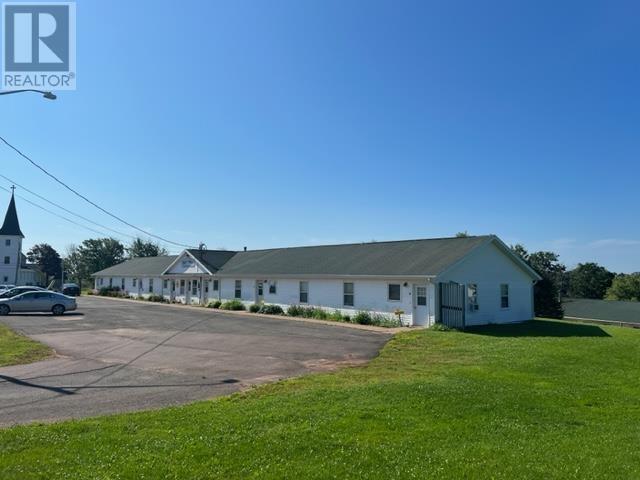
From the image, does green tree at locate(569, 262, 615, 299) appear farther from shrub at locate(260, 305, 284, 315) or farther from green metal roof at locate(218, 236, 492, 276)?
shrub at locate(260, 305, 284, 315)

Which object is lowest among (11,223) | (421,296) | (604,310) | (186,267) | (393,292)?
(604,310)

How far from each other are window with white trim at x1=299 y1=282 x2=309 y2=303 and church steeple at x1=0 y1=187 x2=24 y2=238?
6408cm

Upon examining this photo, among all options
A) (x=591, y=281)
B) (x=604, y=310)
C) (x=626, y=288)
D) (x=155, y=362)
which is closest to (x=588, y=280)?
(x=591, y=281)

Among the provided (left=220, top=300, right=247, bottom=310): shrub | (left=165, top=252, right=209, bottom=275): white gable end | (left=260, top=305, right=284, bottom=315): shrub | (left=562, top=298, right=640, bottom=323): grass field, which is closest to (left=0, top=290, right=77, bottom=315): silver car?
(left=220, top=300, right=247, bottom=310): shrub

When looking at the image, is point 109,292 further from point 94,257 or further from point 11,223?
point 94,257

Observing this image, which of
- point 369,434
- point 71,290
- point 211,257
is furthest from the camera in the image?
point 71,290

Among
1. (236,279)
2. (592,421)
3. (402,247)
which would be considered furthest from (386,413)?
(236,279)

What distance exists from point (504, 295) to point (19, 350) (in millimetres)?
21875

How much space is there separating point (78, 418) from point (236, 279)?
29827 mm

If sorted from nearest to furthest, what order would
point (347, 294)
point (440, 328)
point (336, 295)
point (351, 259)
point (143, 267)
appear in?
point (440, 328), point (347, 294), point (336, 295), point (351, 259), point (143, 267)

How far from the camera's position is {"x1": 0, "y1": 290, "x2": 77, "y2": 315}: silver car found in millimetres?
28875

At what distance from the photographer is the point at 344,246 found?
34.4m

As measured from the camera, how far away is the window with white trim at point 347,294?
27.2 m

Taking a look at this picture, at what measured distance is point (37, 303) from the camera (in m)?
29.4
